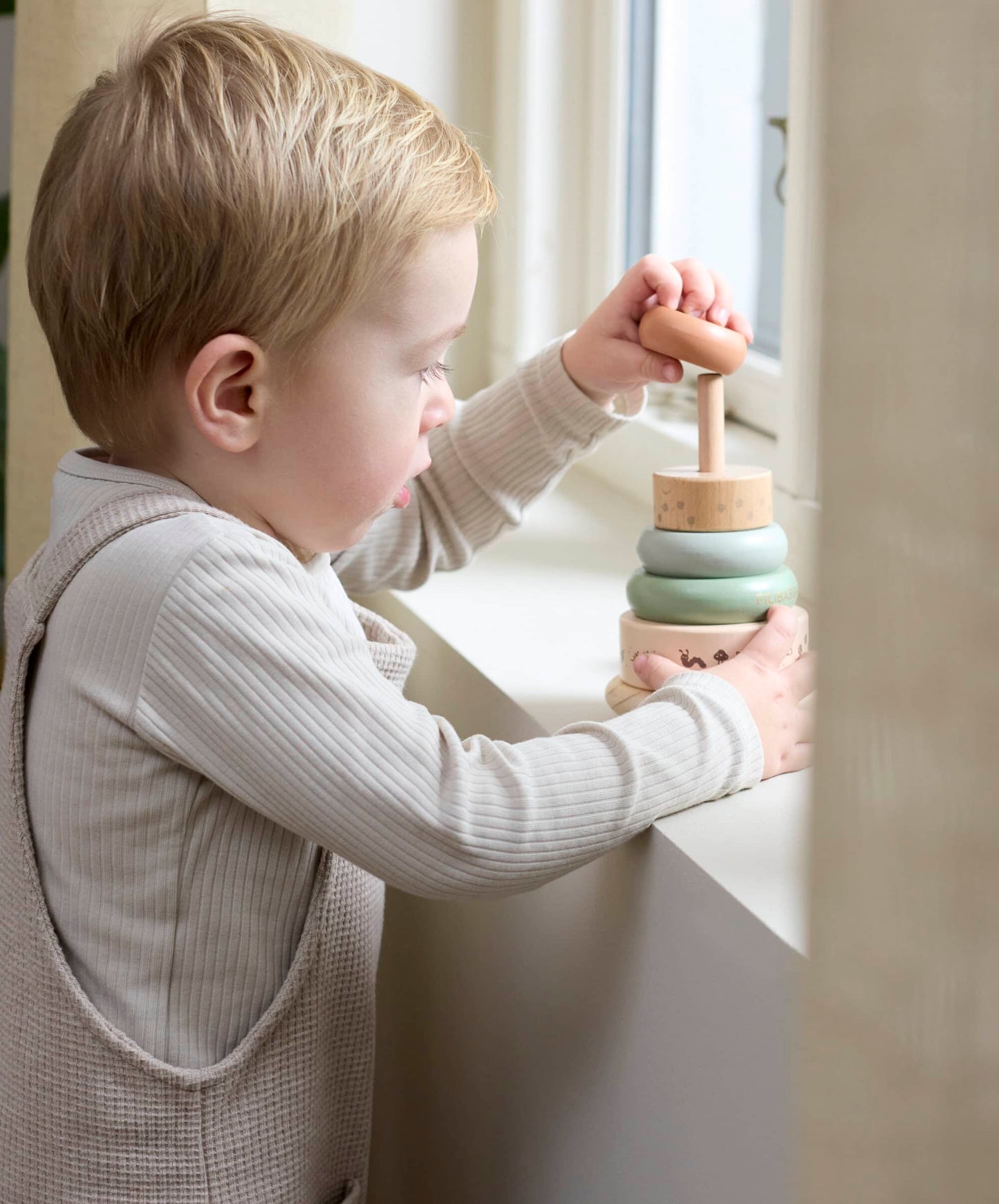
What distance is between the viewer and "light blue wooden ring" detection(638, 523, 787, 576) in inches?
30.3

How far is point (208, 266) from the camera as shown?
0.71 metres

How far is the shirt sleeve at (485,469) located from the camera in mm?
1016

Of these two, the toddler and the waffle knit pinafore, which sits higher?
the toddler

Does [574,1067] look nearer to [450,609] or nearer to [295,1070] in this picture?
[295,1070]

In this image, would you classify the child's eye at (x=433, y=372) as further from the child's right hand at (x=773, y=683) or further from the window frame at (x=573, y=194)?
the window frame at (x=573, y=194)

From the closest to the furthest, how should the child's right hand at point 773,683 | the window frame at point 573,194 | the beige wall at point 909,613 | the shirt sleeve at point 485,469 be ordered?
the beige wall at point 909,613, the child's right hand at point 773,683, the shirt sleeve at point 485,469, the window frame at point 573,194

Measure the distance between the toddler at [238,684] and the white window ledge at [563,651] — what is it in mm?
38

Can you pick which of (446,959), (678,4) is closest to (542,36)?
(678,4)

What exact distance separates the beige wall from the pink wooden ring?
516 mm

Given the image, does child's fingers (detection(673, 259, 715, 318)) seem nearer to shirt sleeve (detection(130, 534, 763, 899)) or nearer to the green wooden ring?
the green wooden ring

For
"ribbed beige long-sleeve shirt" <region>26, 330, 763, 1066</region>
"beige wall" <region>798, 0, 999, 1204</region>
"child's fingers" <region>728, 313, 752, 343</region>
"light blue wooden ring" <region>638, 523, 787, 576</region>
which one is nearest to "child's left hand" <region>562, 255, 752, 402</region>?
"child's fingers" <region>728, 313, 752, 343</region>

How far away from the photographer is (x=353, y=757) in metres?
0.66

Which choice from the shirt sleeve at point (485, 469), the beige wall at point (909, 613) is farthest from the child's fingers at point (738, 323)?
the beige wall at point (909, 613)

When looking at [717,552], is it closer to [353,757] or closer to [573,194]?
[353,757]
